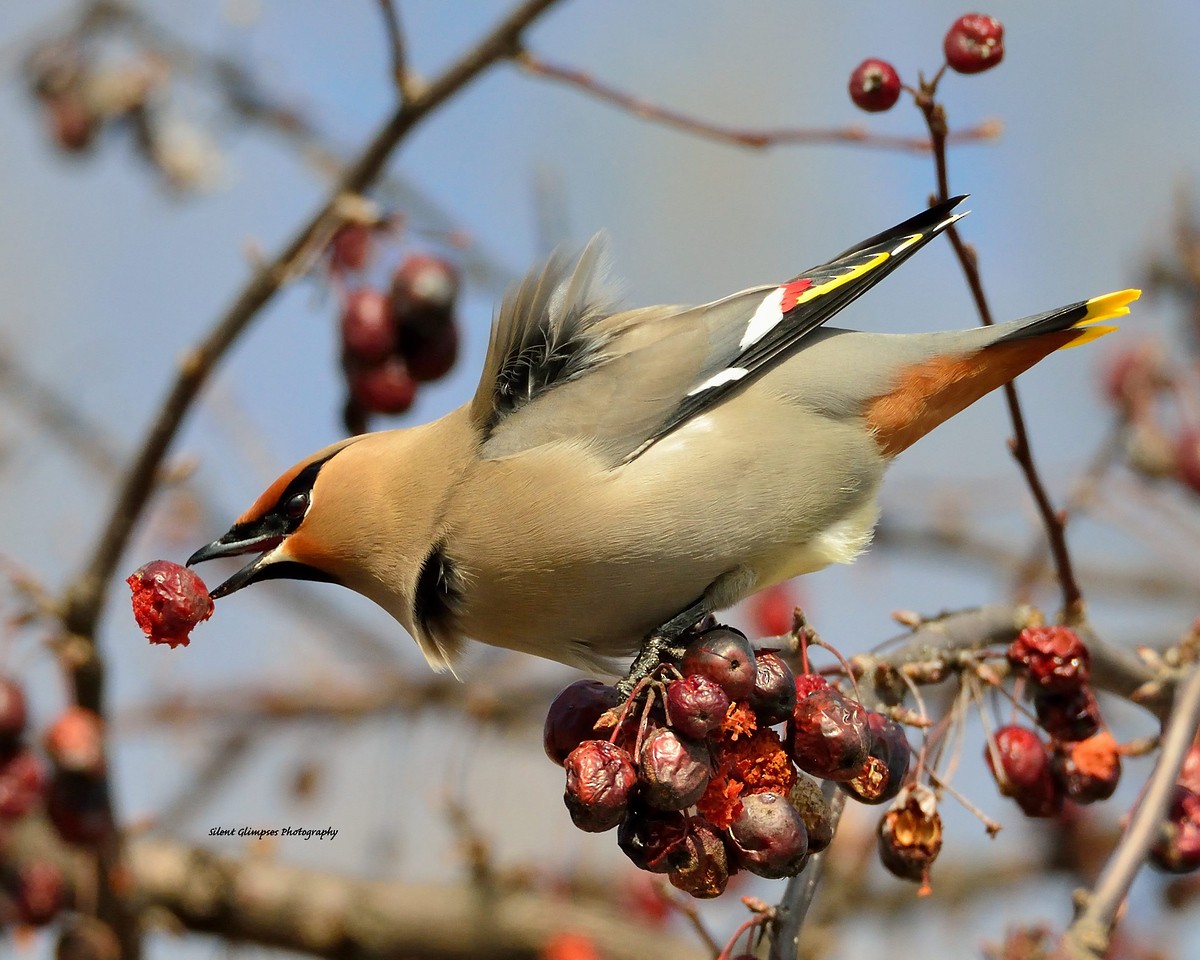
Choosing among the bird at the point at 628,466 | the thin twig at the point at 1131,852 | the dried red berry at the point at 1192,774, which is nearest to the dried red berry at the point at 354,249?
the bird at the point at 628,466

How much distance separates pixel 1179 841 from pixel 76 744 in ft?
7.27

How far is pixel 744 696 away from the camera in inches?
82.7

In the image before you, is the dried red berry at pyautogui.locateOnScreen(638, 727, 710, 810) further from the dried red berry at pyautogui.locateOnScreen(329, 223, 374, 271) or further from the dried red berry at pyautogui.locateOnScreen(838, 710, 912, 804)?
the dried red berry at pyautogui.locateOnScreen(329, 223, 374, 271)

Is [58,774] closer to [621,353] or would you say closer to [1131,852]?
[621,353]

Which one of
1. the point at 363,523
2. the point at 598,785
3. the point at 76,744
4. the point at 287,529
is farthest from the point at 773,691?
the point at 76,744

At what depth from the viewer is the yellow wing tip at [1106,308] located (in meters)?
2.75

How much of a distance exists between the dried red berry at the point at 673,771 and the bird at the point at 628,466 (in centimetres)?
55

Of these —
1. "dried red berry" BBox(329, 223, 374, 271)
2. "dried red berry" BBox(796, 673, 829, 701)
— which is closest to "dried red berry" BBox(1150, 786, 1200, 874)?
"dried red berry" BBox(796, 673, 829, 701)

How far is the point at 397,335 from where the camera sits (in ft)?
11.3

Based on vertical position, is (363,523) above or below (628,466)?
below

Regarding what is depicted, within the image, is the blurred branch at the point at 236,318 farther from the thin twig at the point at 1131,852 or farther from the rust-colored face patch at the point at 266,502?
the thin twig at the point at 1131,852

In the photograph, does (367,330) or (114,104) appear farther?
(114,104)

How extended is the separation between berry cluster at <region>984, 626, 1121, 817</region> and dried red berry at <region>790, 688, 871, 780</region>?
1.41 ft

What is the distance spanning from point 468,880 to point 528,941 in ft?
0.82
